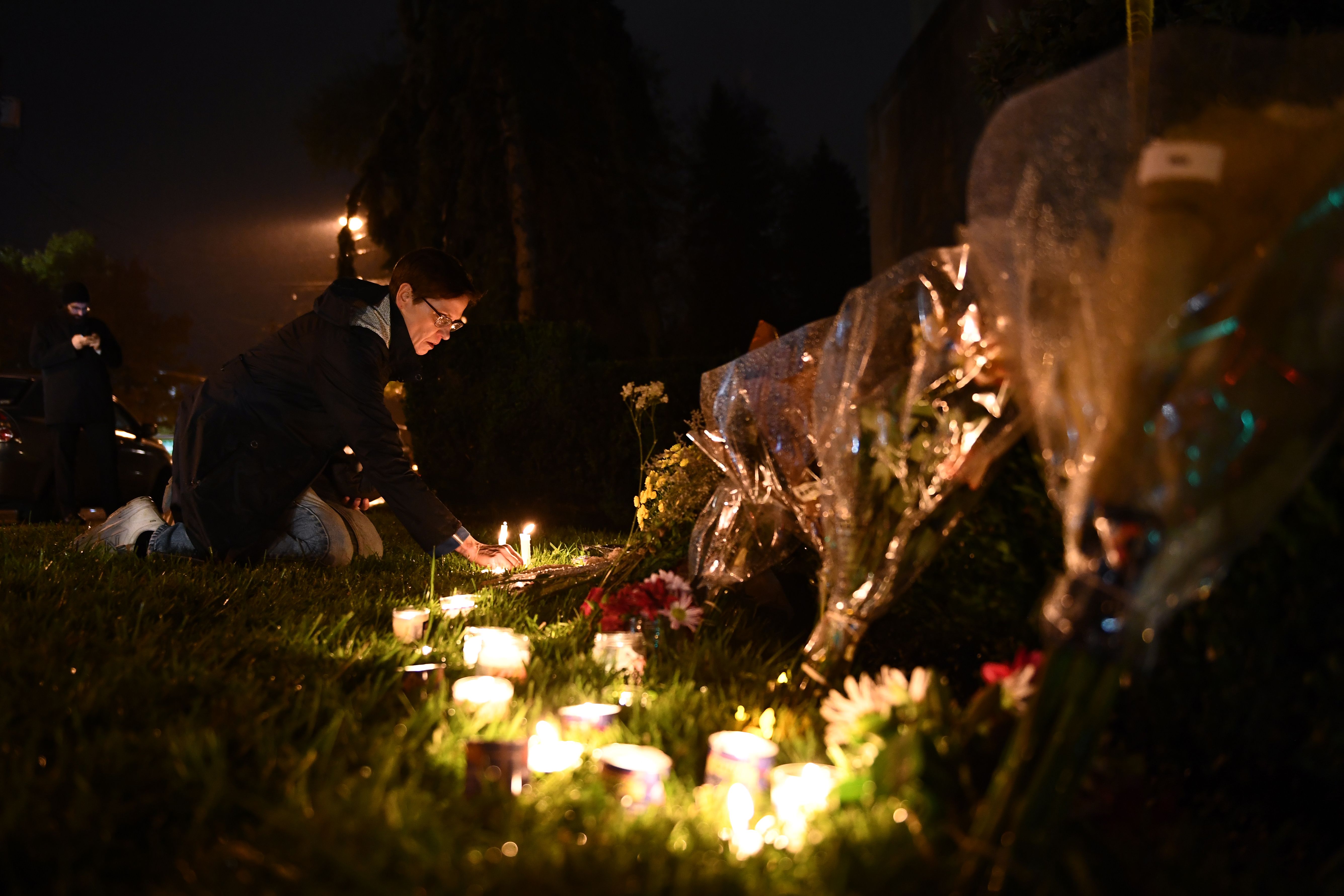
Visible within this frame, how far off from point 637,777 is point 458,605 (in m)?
1.75

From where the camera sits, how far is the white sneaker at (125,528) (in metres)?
4.27

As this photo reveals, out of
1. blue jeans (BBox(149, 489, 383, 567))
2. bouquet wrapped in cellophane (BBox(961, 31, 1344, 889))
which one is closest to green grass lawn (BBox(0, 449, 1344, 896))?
bouquet wrapped in cellophane (BBox(961, 31, 1344, 889))

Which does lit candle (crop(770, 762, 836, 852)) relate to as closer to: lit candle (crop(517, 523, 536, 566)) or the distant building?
lit candle (crop(517, 523, 536, 566))

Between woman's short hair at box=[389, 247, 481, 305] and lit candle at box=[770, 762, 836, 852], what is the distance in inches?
108

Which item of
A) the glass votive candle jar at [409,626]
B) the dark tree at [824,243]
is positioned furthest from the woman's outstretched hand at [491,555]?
the dark tree at [824,243]

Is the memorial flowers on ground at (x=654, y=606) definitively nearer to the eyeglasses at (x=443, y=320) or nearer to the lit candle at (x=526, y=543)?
the lit candle at (x=526, y=543)

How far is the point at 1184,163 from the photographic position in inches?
49.5

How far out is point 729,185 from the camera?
34062mm

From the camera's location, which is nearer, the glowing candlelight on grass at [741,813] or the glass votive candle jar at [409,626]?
the glowing candlelight on grass at [741,813]

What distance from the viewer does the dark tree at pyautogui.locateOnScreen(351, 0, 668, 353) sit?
12.8 metres

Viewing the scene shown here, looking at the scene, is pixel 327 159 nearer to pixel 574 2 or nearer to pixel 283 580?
pixel 574 2

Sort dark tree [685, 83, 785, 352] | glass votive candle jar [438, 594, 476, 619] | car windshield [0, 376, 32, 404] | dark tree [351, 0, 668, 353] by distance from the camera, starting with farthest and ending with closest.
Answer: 1. dark tree [685, 83, 785, 352]
2. dark tree [351, 0, 668, 353]
3. car windshield [0, 376, 32, 404]
4. glass votive candle jar [438, 594, 476, 619]

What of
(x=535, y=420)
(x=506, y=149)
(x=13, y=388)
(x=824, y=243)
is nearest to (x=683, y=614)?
(x=535, y=420)

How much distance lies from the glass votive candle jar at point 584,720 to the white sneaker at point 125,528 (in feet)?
11.0
